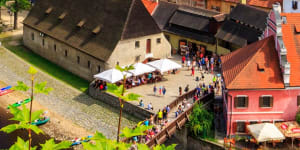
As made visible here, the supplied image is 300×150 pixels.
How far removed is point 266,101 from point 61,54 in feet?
111

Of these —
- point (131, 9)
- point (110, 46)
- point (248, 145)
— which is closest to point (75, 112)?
point (110, 46)

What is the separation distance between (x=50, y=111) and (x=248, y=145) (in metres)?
24.3

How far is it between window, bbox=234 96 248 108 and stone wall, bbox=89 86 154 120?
9.97 meters

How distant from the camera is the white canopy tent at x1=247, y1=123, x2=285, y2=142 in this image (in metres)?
45.0

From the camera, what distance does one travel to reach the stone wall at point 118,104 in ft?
178

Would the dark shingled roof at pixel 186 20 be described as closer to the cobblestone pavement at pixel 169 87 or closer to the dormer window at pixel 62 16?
the cobblestone pavement at pixel 169 87

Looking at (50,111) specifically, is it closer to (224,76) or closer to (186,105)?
(186,105)

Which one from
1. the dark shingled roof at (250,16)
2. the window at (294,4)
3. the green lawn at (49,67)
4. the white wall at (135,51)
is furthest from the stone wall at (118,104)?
the window at (294,4)

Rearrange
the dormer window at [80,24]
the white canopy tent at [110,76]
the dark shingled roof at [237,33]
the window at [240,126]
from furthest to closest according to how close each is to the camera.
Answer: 1. the dormer window at [80,24]
2. the dark shingled roof at [237,33]
3. the white canopy tent at [110,76]
4. the window at [240,126]

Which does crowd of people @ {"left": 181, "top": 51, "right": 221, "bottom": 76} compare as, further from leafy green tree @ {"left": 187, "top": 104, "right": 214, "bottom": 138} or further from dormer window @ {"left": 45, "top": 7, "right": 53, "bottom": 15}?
dormer window @ {"left": 45, "top": 7, "right": 53, "bottom": 15}

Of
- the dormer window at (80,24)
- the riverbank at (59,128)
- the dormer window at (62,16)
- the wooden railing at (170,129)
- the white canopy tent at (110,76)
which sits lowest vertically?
the riverbank at (59,128)

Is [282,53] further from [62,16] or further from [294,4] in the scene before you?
[62,16]

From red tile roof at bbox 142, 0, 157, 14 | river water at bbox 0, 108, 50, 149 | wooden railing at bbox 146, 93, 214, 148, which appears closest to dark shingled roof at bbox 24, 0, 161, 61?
red tile roof at bbox 142, 0, 157, 14

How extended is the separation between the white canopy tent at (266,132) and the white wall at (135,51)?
22515 millimetres
